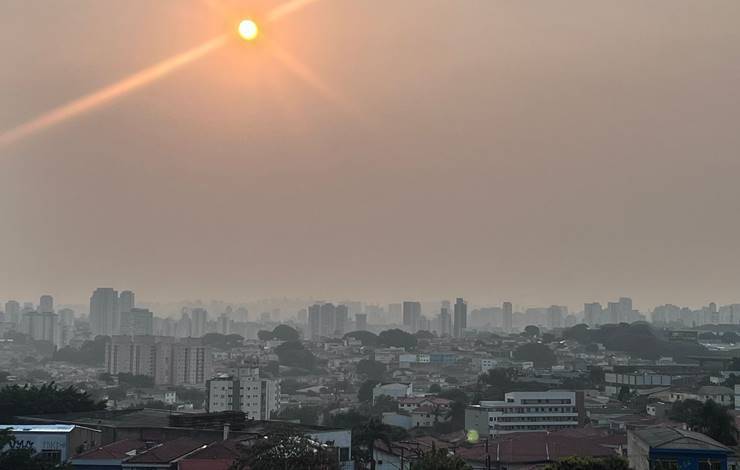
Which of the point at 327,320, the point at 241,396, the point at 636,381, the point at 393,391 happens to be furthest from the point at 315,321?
the point at 241,396

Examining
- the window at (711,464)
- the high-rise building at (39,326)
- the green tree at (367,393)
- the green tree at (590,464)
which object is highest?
the high-rise building at (39,326)

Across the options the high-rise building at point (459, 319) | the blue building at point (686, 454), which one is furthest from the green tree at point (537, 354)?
the blue building at point (686, 454)

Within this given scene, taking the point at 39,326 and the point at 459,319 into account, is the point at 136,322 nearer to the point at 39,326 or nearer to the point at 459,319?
the point at 39,326

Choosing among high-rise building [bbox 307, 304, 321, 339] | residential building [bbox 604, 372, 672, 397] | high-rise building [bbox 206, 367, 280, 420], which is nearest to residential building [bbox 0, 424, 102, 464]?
high-rise building [bbox 206, 367, 280, 420]

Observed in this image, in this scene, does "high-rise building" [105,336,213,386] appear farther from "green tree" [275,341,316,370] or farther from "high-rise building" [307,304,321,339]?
"high-rise building" [307,304,321,339]

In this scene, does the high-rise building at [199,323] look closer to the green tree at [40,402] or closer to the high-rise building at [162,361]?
the high-rise building at [162,361]

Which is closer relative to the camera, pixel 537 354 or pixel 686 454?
pixel 686 454
